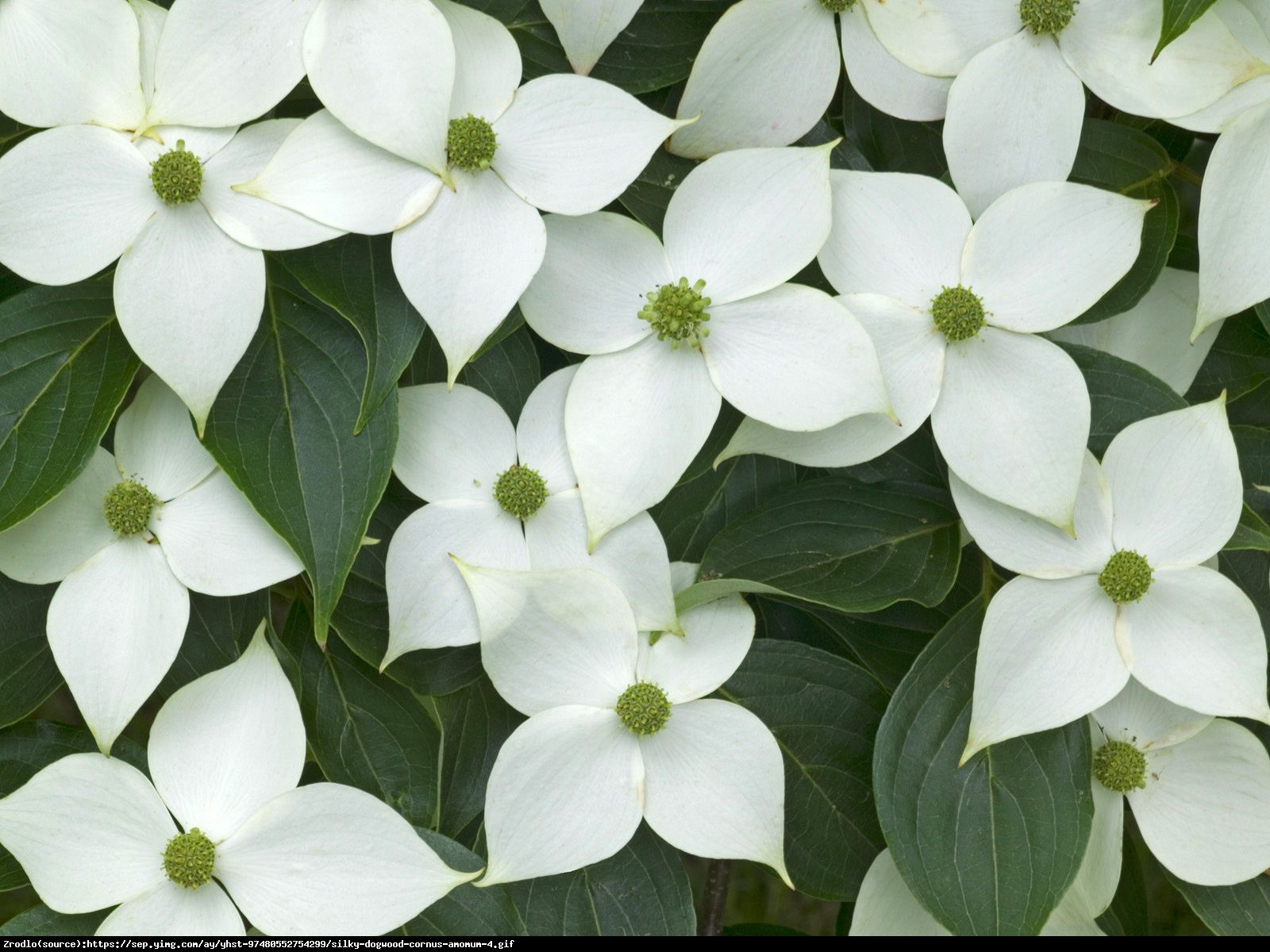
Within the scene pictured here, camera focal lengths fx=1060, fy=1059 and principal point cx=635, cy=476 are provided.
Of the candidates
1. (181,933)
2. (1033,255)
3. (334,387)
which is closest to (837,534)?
(1033,255)

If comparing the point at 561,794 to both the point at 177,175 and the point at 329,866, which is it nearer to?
the point at 329,866

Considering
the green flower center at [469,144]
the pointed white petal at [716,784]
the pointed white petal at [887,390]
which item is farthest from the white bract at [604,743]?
the green flower center at [469,144]

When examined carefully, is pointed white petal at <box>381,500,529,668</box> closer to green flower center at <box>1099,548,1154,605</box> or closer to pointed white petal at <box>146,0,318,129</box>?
pointed white petal at <box>146,0,318,129</box>

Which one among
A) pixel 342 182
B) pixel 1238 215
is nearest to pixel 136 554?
pixel 342 182

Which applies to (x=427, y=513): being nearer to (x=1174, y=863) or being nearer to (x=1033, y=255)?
(x=1033, y=255)

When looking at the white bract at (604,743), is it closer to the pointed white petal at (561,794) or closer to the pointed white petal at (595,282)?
the pointed white petal at (561,794)

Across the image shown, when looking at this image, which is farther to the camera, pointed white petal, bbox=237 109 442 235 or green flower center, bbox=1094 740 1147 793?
green flower center, bbox=1094 740 1147 793

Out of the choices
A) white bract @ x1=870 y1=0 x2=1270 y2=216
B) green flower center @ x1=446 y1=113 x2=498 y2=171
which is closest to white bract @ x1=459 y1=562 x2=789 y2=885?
green flower center @ x1=446 y1=113 x2=498 y2=171
